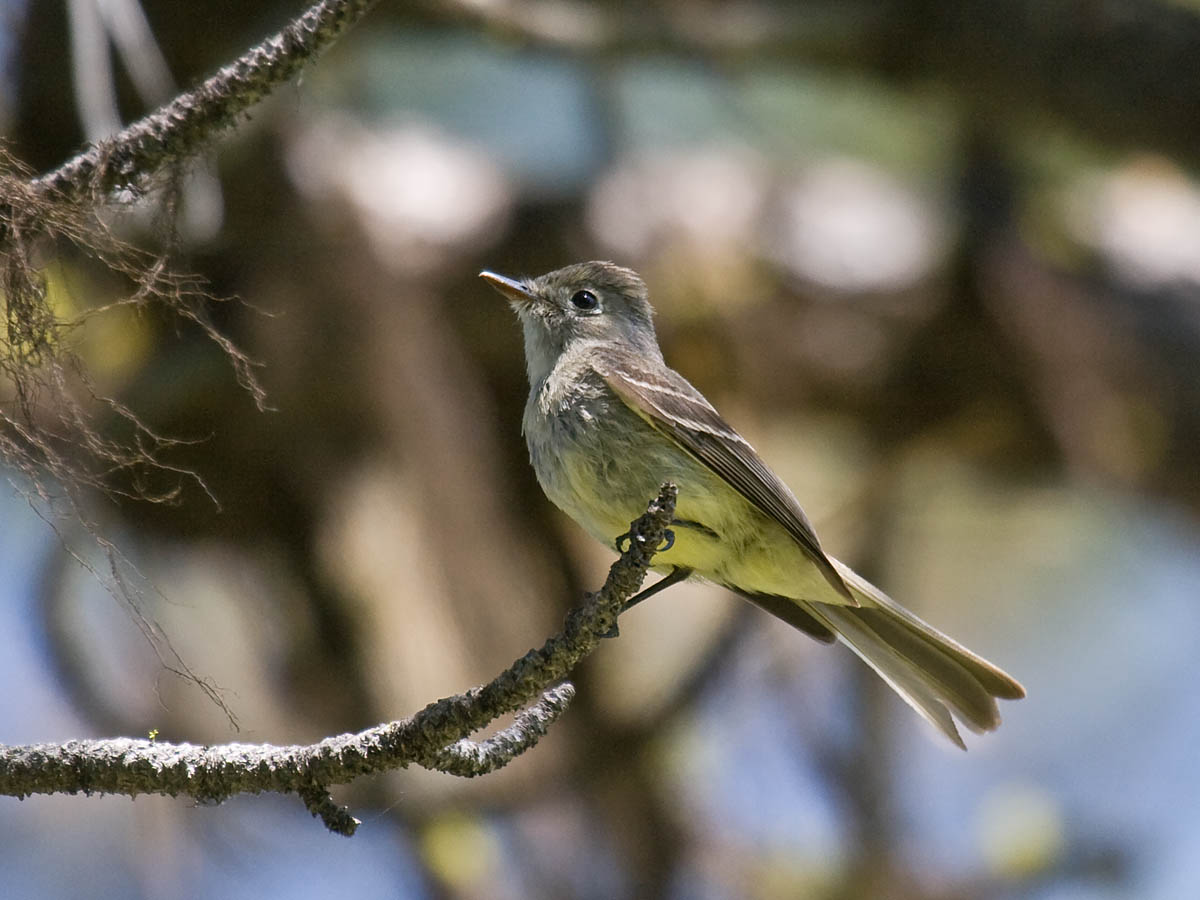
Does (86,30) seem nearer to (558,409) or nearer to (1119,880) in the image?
(558,409)

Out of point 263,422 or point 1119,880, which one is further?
point 263,422

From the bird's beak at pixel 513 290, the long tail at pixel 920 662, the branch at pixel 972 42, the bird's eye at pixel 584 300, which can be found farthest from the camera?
the branch at pixel 972 42

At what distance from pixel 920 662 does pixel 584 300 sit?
4.72ft

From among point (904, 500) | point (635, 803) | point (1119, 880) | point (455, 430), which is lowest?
point (1119, 880)

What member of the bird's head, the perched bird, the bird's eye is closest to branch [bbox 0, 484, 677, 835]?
the perched bird

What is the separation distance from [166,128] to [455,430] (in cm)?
327

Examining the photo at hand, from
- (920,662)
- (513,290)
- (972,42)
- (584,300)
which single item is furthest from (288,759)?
(972,42)

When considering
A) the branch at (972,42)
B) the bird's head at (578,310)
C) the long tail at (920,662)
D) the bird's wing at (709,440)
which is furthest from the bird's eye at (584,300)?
the branch at (972,42)

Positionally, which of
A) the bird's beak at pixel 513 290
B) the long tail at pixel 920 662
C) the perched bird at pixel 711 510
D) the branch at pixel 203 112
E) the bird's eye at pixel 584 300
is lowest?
the long tail at pixel 920 662

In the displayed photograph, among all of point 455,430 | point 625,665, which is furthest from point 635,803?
point 455,430

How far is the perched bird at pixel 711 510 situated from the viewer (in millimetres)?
3084

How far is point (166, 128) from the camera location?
1909 mm

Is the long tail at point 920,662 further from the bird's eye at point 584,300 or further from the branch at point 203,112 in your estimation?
the branch at point 203,112

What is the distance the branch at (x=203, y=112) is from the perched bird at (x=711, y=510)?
1.36 metres
